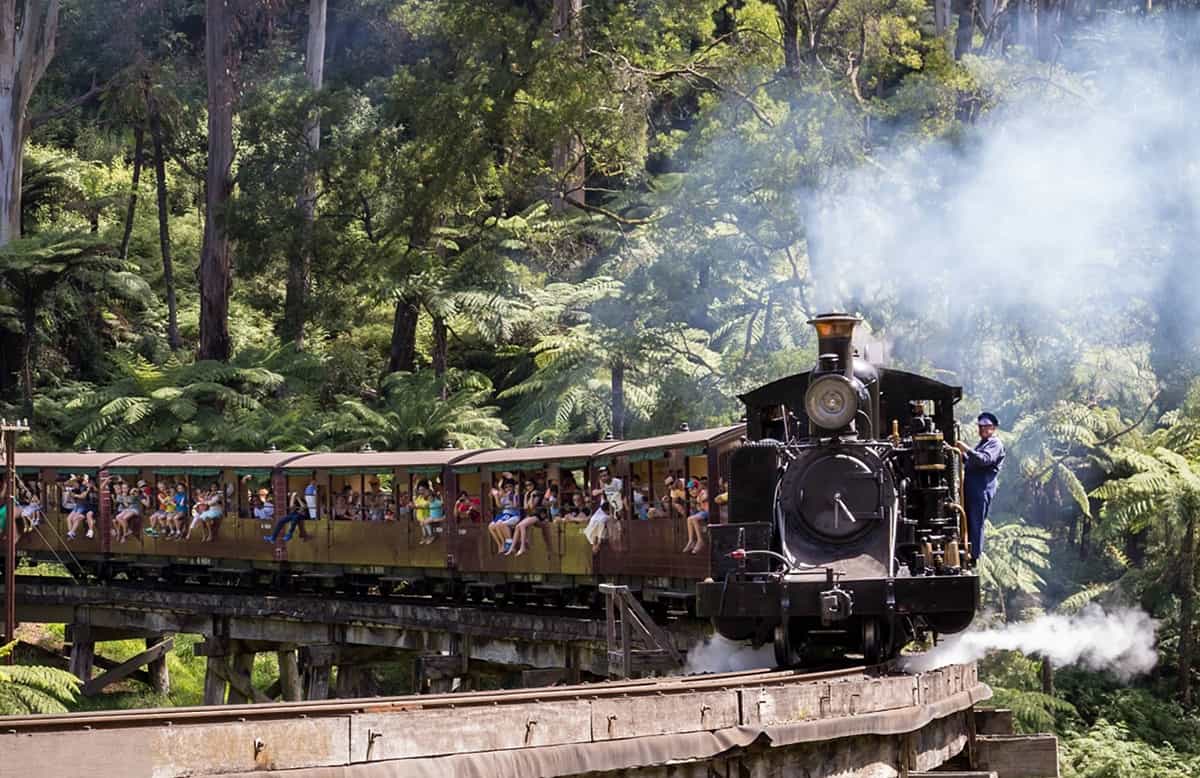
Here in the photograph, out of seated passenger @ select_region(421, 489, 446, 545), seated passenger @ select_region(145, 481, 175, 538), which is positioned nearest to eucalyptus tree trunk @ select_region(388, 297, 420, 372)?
seated passenger @ select_region(145, 481, 175, 538)

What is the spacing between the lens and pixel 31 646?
101 feet

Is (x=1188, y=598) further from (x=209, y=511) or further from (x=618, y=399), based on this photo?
(x=209, y=511)

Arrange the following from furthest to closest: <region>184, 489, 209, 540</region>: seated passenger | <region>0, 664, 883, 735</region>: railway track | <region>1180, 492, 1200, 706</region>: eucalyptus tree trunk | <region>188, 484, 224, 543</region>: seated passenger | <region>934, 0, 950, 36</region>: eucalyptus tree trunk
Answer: <region>934, 0, 950, 36</region>: eucalyptus tree trunk < <region>184, 489, 209, 540</region>: seated passenger < <region>188, 484, 224, 543</region>: seated passenger < <region>1180, 492, 1200, 706</region>: eucalyptus tree trunk < <region>0, 664, 883, 735</region>: railway track

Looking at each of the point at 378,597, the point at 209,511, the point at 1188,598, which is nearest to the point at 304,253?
the point at 209,511

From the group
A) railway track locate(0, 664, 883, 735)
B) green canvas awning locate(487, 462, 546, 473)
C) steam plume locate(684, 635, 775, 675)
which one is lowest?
railway track locate(0, 664, 883, 735)

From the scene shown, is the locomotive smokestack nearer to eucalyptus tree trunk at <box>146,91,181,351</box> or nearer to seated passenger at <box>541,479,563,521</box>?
seated passenger at <box>541,479,563,521</box>

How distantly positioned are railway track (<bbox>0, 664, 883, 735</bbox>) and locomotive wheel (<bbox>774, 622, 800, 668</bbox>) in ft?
4.93

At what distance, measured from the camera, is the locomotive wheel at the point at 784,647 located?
13430 millimetres

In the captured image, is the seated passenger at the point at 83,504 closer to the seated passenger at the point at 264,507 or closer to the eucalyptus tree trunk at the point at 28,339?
the seated passenger at the point at 264,507

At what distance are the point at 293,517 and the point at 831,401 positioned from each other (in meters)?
13.5

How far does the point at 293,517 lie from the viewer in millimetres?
25688

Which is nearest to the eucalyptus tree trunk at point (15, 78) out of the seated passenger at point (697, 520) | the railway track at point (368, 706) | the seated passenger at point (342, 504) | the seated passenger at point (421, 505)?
the seated passenger at point (342, 504)

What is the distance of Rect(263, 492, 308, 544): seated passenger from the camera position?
2559 centimetres

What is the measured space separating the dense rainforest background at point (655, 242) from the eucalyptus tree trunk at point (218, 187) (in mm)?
81
